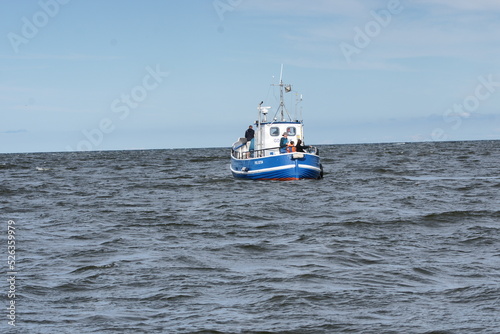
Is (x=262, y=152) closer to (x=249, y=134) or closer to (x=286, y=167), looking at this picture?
(x=249, y=134)

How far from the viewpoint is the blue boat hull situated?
104ft

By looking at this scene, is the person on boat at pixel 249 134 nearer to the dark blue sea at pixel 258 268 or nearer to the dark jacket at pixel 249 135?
the dark jacket at pixel 249 135

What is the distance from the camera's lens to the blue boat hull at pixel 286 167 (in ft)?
104

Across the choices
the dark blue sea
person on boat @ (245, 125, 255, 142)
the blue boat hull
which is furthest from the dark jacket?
the dark blue sea

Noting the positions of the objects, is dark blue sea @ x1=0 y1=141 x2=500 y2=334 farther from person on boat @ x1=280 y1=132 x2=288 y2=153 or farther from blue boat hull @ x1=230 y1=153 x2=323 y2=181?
person on boat @ x1=280 y1=132 x2=288 y2=153

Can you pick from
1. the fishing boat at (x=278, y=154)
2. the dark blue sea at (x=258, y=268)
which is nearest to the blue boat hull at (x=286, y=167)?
the fishing boat at (x=278, y=154)

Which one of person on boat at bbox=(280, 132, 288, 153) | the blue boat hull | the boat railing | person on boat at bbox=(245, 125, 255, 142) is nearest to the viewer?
the blue boat hull

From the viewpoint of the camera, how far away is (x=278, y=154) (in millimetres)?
32344

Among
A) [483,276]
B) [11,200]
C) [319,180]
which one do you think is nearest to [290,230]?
[483,276]

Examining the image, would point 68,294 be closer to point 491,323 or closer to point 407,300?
point 407,300

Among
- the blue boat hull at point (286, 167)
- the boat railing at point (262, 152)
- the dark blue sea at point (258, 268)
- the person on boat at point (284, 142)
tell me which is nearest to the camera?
the dark blue sea at point (258, 268)

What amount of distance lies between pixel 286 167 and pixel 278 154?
95cm

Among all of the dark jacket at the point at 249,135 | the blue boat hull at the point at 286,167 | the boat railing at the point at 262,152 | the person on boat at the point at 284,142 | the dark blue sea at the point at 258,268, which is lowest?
the dark blue sea at the point at 258,268

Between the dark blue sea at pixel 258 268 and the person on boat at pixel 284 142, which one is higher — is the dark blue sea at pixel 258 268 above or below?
below
